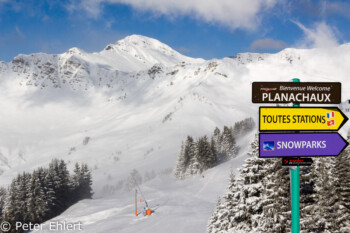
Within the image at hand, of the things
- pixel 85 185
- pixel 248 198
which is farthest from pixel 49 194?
pixel 248 198

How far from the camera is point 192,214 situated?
36.8 meters

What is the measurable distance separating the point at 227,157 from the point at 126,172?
6305 centimetres

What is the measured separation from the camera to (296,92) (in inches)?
340

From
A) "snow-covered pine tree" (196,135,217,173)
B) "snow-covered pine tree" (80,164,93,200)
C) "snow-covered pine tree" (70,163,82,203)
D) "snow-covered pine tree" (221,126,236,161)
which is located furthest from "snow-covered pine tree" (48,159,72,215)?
"snow-covered pine tree" (221,126,236,161)

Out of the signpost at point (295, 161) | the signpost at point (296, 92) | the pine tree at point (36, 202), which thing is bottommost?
the pine tree at point (36, 202)

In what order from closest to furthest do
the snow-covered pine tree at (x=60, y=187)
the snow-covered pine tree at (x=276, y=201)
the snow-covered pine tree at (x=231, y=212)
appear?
the snow-covered pine tree at (x=276, y=201)
the snow-covered pine tree at (x=231, y=212)
the snow-covered pine tree at (x=60, y=187)

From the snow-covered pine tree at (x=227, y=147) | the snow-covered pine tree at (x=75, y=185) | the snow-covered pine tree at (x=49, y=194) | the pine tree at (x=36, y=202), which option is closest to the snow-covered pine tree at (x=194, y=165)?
the snow-covered pine tree at (x=227, y=147)

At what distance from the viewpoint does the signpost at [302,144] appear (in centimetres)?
847

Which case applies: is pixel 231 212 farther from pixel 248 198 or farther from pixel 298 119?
pixel 298 119

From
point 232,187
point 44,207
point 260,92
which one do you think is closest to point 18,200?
point 44,207

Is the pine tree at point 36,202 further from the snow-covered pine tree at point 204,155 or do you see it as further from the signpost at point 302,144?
the signpost at point 302,144

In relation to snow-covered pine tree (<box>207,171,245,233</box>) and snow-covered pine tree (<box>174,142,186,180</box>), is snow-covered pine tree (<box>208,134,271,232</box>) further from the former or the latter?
snow-covered pine tree (<box>174,142,186,180</box>)

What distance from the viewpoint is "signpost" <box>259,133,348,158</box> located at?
8469 millimetres

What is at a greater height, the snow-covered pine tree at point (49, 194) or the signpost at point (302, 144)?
the signpost at point (302, 144)
